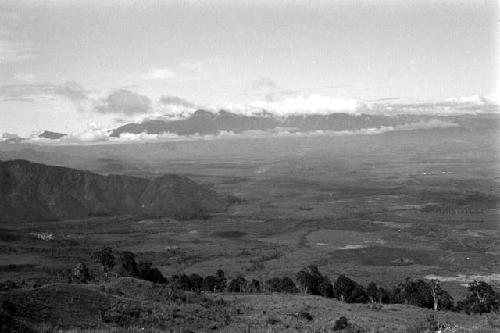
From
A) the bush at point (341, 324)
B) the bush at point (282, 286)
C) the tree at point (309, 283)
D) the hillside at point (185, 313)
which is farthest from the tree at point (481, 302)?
the bush at point (341, 324)

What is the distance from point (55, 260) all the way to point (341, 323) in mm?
110615

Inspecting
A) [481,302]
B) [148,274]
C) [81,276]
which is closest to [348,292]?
[481,302]

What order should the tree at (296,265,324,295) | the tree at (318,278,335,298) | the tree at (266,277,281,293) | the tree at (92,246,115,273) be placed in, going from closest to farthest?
the tree at (318,278,335,298) → the tree at (296,265,324,295) → the tree at (266,277,281,293) → the tree at (92,246,115,273)

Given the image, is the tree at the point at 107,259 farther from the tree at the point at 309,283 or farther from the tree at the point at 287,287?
the tree at the point at 309,283

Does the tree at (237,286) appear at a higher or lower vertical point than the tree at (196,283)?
lower

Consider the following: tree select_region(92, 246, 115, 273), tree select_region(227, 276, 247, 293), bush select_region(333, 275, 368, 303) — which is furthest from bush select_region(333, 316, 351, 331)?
tree select_region(92, 246, 115, 273)

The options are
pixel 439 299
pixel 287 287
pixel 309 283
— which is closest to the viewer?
pixel 439 299

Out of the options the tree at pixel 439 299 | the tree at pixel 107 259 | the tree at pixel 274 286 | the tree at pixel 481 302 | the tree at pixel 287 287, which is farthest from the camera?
the tree at pixel 107 259

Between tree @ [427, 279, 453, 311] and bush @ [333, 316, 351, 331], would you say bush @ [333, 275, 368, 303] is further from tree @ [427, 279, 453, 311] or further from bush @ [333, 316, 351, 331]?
bush @ [333, 316, 351, 331]

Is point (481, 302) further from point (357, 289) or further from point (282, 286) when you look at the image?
point (282, 286)

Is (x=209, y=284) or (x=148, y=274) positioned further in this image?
(x=148, y=274)

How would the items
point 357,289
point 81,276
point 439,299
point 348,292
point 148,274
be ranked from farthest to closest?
point 148,274 → point 81,276 → point 357,289 → point 348,292 → point 439,299

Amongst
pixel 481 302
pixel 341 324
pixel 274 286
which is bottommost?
pixel 274 286

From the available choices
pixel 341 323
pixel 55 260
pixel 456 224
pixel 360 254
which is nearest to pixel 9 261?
pixel 55 260
